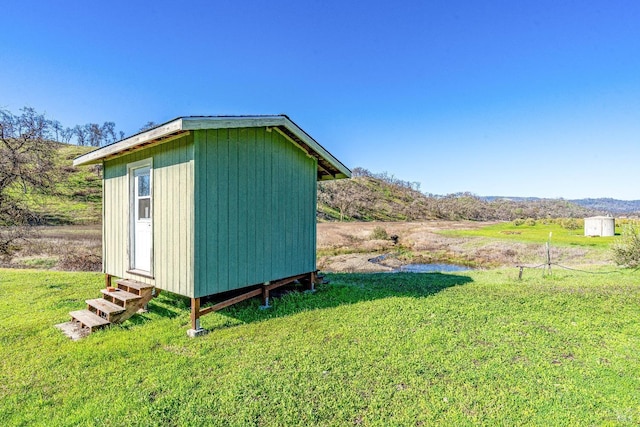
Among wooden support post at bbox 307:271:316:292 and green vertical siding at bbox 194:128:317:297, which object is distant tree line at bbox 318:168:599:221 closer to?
wooden support post at bbox 307:271:316:292

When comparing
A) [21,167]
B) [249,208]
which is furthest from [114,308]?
[21,167]

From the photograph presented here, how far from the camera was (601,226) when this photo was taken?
22188 mm

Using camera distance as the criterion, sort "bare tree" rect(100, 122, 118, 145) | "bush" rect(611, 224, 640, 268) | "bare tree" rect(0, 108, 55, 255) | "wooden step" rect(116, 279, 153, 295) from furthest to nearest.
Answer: "bare tree" rect(100, 122, 118, 145) → "bare tree" rect(0, 108, 55, 255) → "bush" rect(611, 224, 640, 268) → "wooden step" rect(116, 279, 153, 295)

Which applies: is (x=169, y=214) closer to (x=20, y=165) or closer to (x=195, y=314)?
(x=195, y=314)

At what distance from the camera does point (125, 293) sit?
6.22 meters

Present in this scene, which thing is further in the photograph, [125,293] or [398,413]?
[125,293]

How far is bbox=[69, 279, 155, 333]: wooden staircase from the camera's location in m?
5.55

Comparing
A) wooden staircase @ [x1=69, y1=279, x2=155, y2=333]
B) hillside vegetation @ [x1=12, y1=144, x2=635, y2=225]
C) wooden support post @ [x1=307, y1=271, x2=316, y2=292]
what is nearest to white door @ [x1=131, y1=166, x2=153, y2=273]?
wooden staircase @ [x1=69, y1=279, x2=155, y2=333]

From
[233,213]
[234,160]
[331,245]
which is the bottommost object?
[331,245]

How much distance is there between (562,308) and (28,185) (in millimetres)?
18017

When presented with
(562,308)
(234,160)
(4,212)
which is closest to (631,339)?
(562,308)

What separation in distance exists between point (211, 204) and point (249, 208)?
2.82 feet

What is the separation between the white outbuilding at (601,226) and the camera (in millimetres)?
21922

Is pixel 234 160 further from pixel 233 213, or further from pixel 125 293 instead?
pixel 125 293
